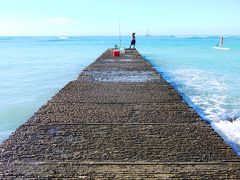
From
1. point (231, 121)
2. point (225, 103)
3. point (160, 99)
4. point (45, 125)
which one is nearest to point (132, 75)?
point (225, 103)

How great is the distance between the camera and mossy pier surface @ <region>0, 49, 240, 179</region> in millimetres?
4254

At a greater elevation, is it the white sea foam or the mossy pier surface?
the mossy pier surface

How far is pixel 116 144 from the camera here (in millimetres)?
5164

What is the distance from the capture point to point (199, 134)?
5.66 meters

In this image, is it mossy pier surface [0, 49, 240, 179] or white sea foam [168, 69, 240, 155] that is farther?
white sea foam [168, 69, 240, 155]

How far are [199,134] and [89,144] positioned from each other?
172 cm

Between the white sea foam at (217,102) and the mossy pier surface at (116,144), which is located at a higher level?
the mossy pier surface at (116,144)

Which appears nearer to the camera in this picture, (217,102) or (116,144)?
(116,144)

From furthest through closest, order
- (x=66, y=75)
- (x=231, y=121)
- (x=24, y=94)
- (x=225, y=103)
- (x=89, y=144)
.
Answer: (x=66, y=75) < (x=24, y=94) < (x=225, y=103) < (x=231, y=121) < (x=89, y=144)

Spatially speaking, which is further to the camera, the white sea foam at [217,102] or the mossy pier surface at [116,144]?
the white sea foam at [217,102]

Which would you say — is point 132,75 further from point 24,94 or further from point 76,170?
point 76,170

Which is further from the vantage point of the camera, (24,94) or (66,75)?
(66,75)

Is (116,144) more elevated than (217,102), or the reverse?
(116,144)

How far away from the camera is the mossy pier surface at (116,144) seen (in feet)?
14.0
